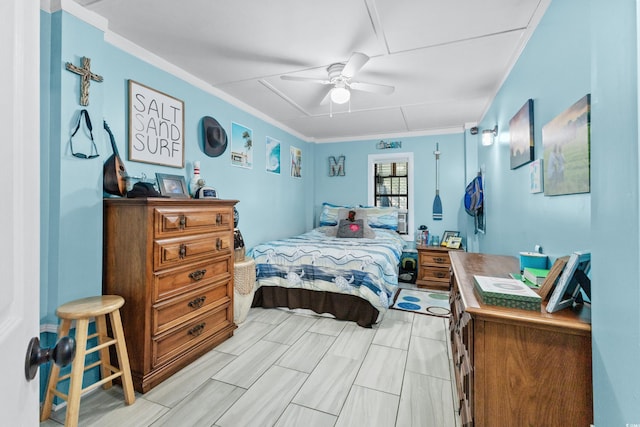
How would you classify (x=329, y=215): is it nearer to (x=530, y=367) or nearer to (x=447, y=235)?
(x=447, y=235)

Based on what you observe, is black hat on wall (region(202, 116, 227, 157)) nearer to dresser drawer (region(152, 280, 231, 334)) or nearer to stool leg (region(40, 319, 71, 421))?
dresser drawer (region(152, 280, 231, 334))

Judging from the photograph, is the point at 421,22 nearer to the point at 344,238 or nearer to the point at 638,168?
the point at 638,168

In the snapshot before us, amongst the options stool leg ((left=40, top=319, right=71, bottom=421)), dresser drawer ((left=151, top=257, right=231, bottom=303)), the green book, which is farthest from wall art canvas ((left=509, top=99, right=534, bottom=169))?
stool leg ((left=40, top=319, right=71, bottom=421))

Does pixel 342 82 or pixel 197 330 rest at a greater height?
pixel 342 82

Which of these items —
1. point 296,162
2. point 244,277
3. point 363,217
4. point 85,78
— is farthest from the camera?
point 296,162

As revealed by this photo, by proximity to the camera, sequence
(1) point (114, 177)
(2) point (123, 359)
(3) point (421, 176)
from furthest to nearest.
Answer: (3) point (421, 176)
(1) point (114, 177)
(2) point (123, 359)

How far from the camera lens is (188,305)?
6.86 feet

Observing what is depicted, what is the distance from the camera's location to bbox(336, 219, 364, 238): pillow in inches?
165

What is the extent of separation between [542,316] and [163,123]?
9.26ft

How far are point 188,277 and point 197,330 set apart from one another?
1.39 feet

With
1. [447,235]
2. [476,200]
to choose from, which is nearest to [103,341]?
[476,200]

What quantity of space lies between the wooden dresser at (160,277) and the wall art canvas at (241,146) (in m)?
1.27

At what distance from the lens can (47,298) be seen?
1.66 m

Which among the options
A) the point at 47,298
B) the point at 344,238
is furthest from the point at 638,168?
the point at 344,238
